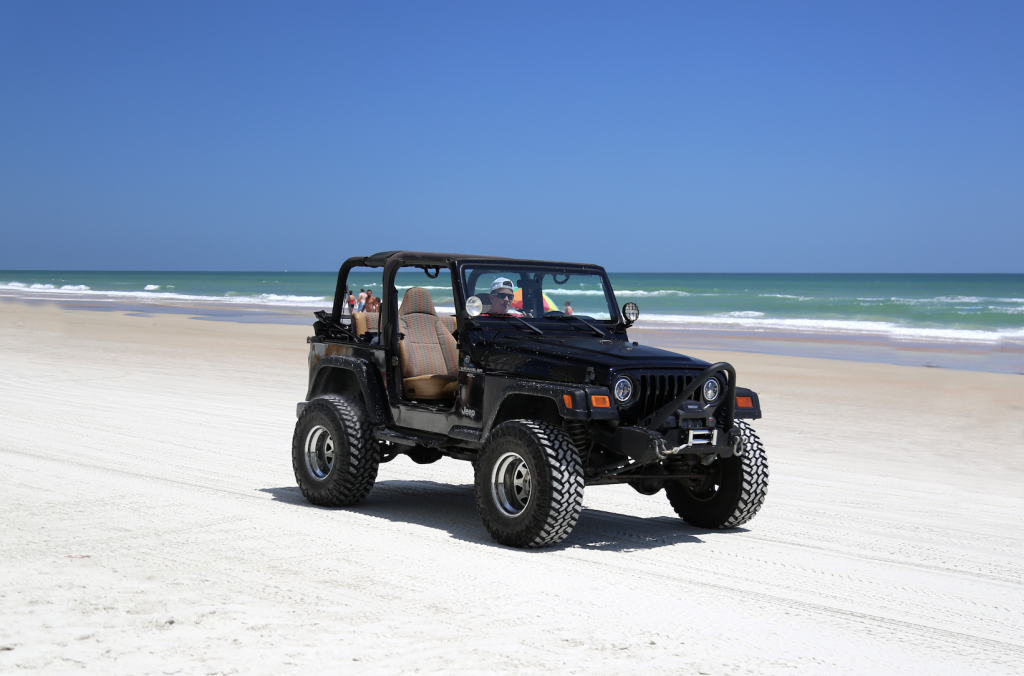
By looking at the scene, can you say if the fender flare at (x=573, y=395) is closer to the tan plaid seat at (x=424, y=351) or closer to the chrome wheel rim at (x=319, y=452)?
the tan plaid seat at (x=424, y=351)

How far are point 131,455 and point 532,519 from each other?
4694 mm

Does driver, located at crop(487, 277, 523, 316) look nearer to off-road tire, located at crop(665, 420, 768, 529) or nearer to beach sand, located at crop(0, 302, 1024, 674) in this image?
beach sand, located at crop(0, 302, 1024, 674)

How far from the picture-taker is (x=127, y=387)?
1533cm

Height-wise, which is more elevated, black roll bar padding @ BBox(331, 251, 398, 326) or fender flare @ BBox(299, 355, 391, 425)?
black roll bar padding @ BBox(331, 251, 398, 326)

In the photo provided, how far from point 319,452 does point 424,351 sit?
3.54 ft

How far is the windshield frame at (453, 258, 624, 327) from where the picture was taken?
716cm

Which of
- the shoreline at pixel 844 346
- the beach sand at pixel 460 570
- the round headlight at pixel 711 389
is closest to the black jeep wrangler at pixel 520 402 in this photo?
the round headlight at pixel 711 389

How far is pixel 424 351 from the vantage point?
304 inches

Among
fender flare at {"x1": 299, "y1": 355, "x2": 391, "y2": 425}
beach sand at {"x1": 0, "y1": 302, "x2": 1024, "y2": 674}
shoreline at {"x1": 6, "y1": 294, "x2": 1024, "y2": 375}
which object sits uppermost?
fender flare at {"x1": 299, "y1": 355, "x2": 391, "y2": 425}

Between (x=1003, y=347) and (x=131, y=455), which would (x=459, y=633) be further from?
(x=1003, y=347)

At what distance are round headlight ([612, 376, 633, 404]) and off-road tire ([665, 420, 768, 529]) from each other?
829mm

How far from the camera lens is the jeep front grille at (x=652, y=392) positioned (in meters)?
6.25

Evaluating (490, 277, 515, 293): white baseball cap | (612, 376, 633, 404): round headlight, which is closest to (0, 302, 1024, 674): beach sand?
(612, 376, 633, 404): round headlight

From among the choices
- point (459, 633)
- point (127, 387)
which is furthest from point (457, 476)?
point (127, 387)
